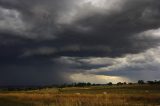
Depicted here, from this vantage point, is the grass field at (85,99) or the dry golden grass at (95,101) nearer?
the dry golden grass at (95,101)

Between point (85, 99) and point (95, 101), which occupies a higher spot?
point (85, 99)

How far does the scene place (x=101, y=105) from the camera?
35844mm

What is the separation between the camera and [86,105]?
3528cm

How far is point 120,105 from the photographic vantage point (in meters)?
37.3

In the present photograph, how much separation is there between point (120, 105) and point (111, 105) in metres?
1.31

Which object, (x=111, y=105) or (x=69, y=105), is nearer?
(x=69, y=105)

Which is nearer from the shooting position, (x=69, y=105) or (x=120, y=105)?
(x=69, y=105)

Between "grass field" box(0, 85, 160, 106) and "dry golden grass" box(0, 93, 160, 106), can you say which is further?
"grass field" box(0, 85, 160, 106)

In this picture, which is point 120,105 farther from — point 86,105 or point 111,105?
point 86,105

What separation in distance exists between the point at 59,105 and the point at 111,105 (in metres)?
6.31

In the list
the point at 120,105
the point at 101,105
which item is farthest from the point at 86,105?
the point at 120,105

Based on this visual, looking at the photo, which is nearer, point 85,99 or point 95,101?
point 95,101

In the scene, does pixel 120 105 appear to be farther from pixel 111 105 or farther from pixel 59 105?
pixel 59 105

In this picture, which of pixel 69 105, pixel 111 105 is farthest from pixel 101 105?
pixel 69 105
